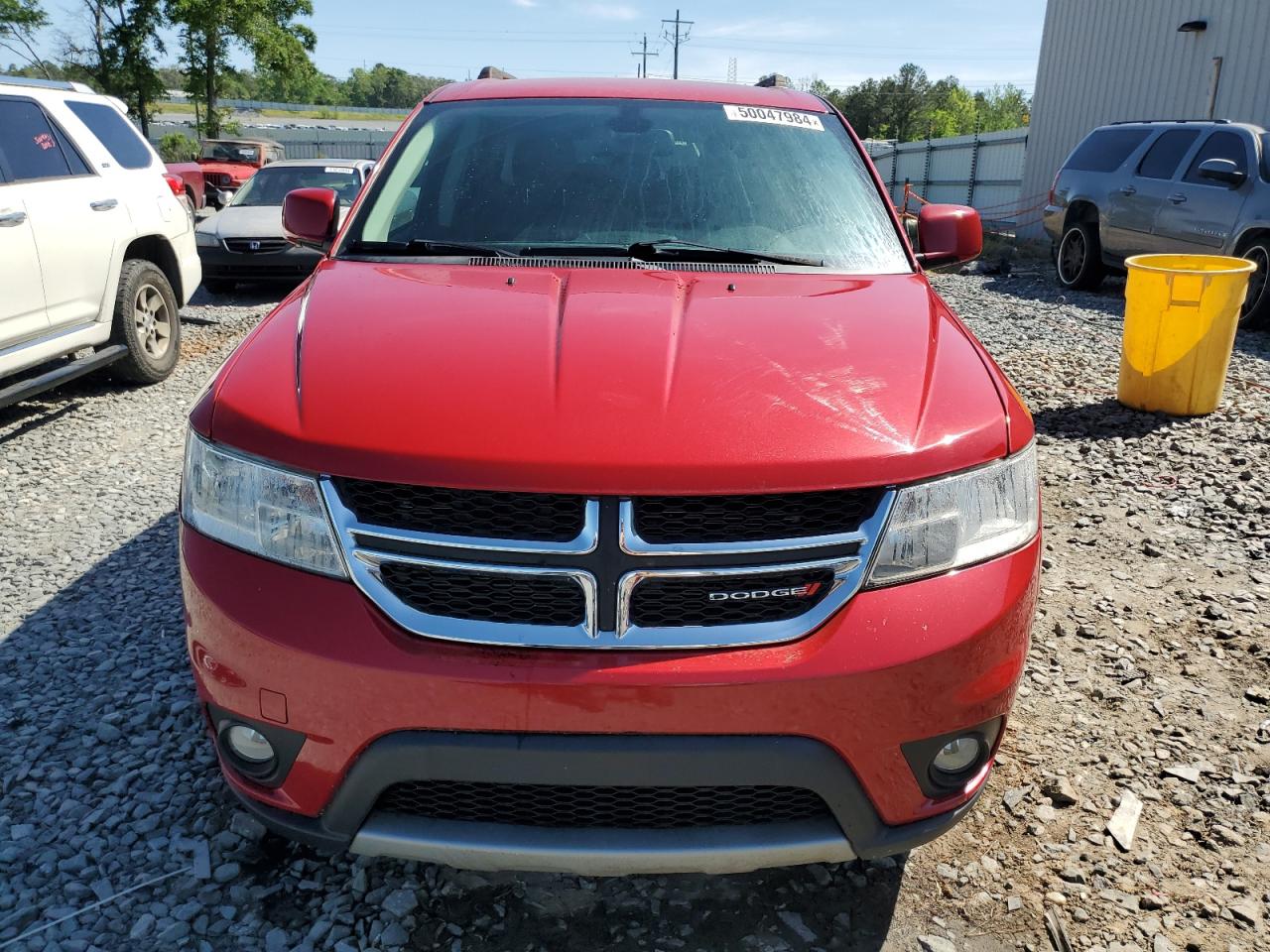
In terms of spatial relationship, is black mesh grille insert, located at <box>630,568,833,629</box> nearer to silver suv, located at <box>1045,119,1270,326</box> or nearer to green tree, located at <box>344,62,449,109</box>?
silver suv, located at <box>1045,119,1270,326</box>

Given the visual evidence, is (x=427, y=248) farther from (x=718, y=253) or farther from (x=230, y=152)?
(x=230, y=152)

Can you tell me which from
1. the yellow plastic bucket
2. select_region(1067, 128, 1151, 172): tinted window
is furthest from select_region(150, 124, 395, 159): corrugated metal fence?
the yellow plastic bucket

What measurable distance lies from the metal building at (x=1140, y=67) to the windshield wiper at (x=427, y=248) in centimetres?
1530

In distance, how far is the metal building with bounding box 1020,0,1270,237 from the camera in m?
14.4

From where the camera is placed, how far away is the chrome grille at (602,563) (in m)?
1.73

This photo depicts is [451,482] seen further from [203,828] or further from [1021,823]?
[1021,823]

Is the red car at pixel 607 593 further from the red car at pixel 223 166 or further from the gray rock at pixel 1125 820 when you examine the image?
the red car at pixel 223 166

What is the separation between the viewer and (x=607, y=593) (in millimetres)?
1728

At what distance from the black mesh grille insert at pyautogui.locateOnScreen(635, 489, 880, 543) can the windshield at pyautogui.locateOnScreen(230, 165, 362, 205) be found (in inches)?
427

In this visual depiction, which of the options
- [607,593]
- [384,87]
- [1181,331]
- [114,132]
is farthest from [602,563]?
[384,87]

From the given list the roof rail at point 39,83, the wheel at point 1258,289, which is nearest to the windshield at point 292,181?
the roof rail at point 39,83

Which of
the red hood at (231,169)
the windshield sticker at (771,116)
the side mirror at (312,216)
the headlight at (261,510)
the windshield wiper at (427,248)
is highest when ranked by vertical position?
the windshield sticker at (771,116)

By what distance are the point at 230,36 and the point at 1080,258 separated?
34008mm

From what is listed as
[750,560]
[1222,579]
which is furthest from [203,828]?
[1222,579]
